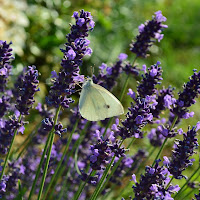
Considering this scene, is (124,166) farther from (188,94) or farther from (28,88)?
(28,88)

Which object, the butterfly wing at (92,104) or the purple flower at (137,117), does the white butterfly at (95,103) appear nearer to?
the butterfly wing at (92,104)

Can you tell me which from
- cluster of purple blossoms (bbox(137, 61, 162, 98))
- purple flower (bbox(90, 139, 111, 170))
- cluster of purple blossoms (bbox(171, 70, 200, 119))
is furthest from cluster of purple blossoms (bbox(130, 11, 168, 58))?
purple flower (bbox(90, 139, 111, 170))

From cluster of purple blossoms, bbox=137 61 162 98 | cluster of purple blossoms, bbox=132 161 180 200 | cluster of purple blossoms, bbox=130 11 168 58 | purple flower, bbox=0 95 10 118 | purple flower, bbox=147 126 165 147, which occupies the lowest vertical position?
cluster of purple blossoms, bbox=132 161 180 200

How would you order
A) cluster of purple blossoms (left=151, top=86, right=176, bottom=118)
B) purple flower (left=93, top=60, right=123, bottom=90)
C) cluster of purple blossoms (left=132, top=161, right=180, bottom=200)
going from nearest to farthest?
cluster of purple blossoms (left=132, top=161, right=180, bottom=200) → cluster of purple blossoms (left=151, top=86, right=176, bottom=118) → purple flower (left=93, top=60, right=123, bottom=90)

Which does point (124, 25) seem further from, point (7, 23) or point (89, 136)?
point (89, 136)

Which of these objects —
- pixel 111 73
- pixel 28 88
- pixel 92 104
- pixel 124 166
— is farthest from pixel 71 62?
pixel 124 166

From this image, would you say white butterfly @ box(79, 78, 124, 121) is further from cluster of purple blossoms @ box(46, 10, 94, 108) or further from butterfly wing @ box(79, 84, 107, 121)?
cluster of purple blossoms @ box(46, 10, 94, 108)
